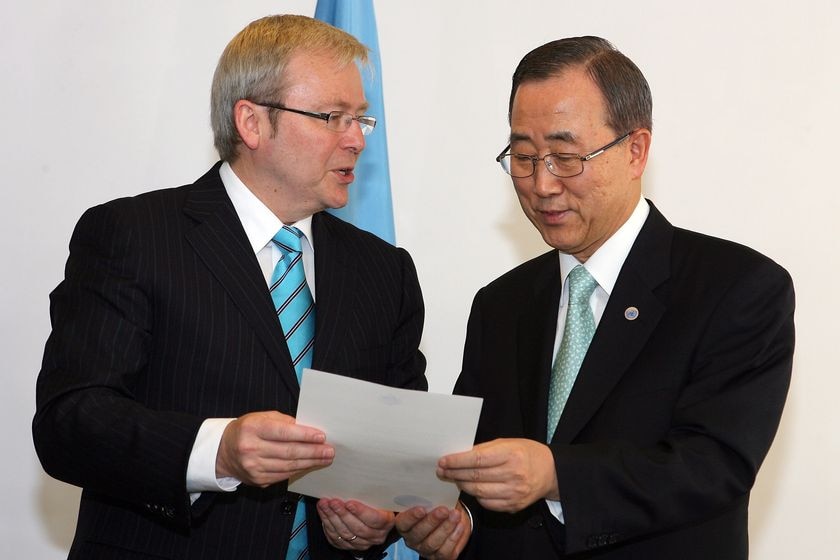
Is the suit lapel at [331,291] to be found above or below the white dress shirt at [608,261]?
below

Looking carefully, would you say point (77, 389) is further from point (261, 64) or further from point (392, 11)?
point (392, 11)

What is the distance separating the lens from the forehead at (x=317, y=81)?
3234 millimetres

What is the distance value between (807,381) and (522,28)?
191 centimetres

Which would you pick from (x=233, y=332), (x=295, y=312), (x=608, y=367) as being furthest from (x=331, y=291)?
(x=608, y=367)

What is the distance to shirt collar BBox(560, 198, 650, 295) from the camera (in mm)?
3037

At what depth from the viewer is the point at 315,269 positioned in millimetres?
3201

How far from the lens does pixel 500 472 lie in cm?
254

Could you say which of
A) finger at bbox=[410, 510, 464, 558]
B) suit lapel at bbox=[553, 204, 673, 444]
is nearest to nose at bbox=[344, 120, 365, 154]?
suit lapel at bbox=[553, 204, 673, 444]

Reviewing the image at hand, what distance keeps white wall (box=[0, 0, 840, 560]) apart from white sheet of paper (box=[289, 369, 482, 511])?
210 centimetres

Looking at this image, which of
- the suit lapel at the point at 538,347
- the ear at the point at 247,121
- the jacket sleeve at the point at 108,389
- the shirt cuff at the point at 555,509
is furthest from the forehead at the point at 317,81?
the shirt cuff at the point at 555,509

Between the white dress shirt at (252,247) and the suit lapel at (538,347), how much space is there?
642 mm

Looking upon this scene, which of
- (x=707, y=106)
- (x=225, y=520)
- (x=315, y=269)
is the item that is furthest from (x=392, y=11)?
(x=225, y=520)

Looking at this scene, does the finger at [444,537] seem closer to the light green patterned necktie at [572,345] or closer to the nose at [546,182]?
the light green patterned necktie at [572,345]

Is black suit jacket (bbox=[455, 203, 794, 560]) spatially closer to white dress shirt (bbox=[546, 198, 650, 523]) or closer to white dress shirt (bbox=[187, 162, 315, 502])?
white dress shirt (bbox=[546, 198, 650, 523])
